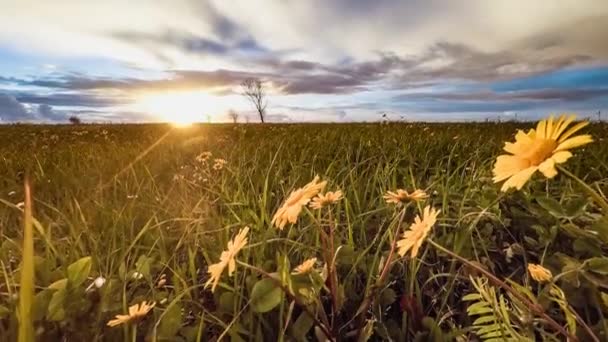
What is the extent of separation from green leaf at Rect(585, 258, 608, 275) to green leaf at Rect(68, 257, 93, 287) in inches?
52.2

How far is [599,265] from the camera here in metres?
1.25

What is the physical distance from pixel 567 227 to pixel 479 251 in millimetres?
365

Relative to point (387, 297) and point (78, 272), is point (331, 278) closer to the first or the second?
point (387, 297)

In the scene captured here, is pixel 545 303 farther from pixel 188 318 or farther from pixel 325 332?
pixel 188 318

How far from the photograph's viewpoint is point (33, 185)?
3580 mm

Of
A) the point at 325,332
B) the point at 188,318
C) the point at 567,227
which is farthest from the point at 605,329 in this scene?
the point at 188,318

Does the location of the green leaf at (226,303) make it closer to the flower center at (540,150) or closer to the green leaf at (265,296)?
the green leaf at (265,296)

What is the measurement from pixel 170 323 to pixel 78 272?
12.9 inches

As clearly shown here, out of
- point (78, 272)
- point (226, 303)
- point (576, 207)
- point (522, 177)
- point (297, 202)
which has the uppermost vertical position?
point (522, 177)

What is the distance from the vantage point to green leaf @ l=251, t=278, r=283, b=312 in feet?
4.13

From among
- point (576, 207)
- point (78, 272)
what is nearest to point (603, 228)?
point (576, 207)

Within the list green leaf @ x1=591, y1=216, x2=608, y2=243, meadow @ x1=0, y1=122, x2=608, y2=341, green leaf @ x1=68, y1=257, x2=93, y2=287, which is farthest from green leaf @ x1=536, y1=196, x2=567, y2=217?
green leaf @ x1=68, y1=257, x2=93, y2=287

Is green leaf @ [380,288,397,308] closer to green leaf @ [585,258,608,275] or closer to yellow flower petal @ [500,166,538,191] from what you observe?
green leaf @ [585,258,608,275]

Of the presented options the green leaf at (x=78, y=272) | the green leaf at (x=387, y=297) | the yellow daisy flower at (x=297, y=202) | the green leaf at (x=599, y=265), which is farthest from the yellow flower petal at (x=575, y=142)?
the green leaf at (x=78, y=272)
